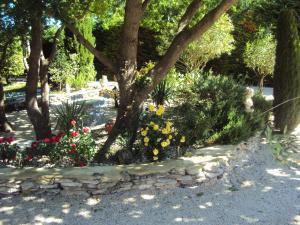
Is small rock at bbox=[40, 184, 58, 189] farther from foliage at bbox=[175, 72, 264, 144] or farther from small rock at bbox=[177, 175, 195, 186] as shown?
foliage at bbox=[175, 72, 264, 144]

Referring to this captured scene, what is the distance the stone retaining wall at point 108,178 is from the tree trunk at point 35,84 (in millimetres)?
1671

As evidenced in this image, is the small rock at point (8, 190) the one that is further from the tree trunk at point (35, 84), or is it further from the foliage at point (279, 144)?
the foliage at point (279, 144)

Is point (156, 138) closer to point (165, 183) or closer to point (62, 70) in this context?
point (165, 183)

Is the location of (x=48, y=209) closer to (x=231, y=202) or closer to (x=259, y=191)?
(x=231, y=202)

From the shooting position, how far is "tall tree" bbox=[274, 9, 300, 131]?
7.34 meters

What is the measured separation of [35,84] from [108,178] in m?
2.65

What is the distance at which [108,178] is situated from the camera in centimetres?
459

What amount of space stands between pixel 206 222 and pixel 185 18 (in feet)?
12.3

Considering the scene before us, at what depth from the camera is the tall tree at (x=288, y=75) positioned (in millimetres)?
7340

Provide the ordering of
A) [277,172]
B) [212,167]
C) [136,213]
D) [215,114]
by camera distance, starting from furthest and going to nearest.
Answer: [215,114] → [277,172] → [212,167] → [136,213]

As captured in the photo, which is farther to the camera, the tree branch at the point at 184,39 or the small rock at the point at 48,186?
the tree branch at the point at 184,39

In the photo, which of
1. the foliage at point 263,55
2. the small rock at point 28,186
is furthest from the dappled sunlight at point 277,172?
the foliage at point 263,55

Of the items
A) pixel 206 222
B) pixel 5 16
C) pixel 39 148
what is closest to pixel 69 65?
pixel 5 16

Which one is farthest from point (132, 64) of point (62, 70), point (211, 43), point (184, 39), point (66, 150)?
point (62, 70)
